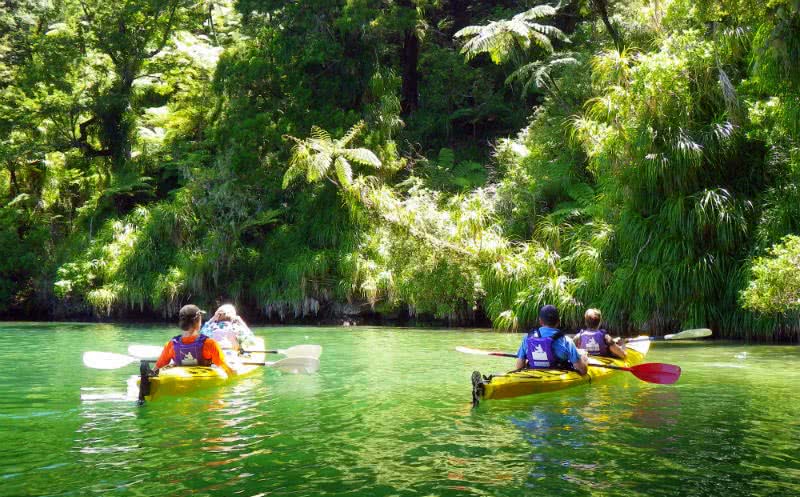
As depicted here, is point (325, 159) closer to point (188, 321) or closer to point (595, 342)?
point (595, 342)

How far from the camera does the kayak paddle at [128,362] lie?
10039 mm

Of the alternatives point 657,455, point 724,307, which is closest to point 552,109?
point 724,307

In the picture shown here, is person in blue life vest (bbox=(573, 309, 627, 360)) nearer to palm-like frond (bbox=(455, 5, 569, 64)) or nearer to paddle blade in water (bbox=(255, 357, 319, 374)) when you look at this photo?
paddle blade in water (bbox=(255, 357, 319, 374))

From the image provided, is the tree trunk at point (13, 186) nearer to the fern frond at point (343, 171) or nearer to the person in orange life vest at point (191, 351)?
the fern frond at point (343, 171)

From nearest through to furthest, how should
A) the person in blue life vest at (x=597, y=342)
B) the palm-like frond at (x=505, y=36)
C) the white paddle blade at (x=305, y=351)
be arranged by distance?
1. the person in blue life vest at (x=597, y=342)
2. the white paddle blade at (x=305, y=351)
3. the palm-like frond at (x=505, y=36)

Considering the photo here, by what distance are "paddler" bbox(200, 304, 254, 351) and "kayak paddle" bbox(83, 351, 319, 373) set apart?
1.08 meters

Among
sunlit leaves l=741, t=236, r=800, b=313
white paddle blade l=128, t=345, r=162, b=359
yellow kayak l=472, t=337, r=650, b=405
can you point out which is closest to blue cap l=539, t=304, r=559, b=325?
yellow kayak l=472, t=337, r=650, b=405

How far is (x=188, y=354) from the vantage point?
9500 millimetres

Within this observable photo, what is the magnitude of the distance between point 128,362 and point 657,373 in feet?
21.3

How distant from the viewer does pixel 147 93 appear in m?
29.3

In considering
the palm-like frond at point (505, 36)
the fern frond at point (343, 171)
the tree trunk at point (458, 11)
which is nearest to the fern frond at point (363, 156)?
the fern frond at point (343, 171)

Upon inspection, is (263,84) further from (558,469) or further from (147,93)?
(558,469)

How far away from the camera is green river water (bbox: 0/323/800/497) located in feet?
18.0

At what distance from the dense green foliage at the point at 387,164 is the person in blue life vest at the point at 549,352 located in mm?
5157
